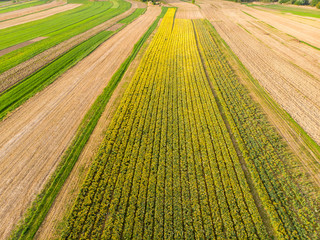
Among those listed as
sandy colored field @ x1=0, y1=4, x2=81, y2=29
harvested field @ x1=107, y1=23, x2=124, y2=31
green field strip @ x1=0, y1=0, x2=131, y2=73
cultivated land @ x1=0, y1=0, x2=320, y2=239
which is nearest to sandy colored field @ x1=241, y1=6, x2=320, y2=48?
cultivated land @ x1=0, y1=0, x2=320, y2=239

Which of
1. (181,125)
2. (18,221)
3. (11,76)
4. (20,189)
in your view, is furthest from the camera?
(11,76)

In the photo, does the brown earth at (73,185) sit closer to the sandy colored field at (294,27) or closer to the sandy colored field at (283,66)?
the sandy colored field at (283,66)

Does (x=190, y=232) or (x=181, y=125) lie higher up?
(x=181, y=125)

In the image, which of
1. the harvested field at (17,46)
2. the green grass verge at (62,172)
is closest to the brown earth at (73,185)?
the green grass verge at (62,172)

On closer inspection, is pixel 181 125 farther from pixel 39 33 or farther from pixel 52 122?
pixel 39 33

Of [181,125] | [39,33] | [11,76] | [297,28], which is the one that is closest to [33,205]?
[181,125]

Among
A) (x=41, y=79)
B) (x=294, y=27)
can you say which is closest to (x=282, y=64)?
(x=294, y=27)

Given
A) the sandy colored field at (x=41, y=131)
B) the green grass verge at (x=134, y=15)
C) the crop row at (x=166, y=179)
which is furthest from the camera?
the green grass verge at (x=134, y=15)
